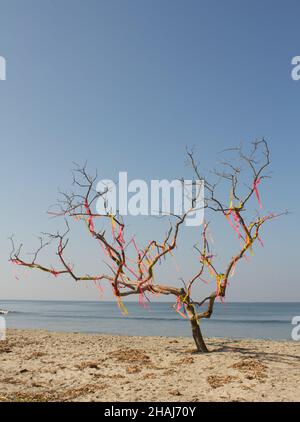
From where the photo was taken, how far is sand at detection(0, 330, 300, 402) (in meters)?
8.97

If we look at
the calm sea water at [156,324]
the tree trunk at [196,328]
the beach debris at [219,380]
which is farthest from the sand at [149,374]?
the calm sea water at [156,324]

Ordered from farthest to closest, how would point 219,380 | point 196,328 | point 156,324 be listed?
point 156,324 < point 196,328 < point 219,380

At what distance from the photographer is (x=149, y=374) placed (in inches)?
431

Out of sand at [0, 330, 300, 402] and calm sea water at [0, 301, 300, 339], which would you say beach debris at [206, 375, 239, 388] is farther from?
calm sea water at [0, 301, 300, 339]

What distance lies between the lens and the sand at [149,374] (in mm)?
8969

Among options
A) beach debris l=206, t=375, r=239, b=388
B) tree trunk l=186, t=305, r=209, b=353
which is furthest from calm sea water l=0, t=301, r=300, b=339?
beach debris l=206, t=375, r=239, b=388

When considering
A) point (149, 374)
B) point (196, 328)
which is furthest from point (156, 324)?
point (149, 374)

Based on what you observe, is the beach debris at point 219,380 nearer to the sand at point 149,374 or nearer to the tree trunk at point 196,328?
the sand at point 149,374

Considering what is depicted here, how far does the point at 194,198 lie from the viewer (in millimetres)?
13906

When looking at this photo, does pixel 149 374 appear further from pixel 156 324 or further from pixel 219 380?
pixel 156 324

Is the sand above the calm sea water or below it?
above
